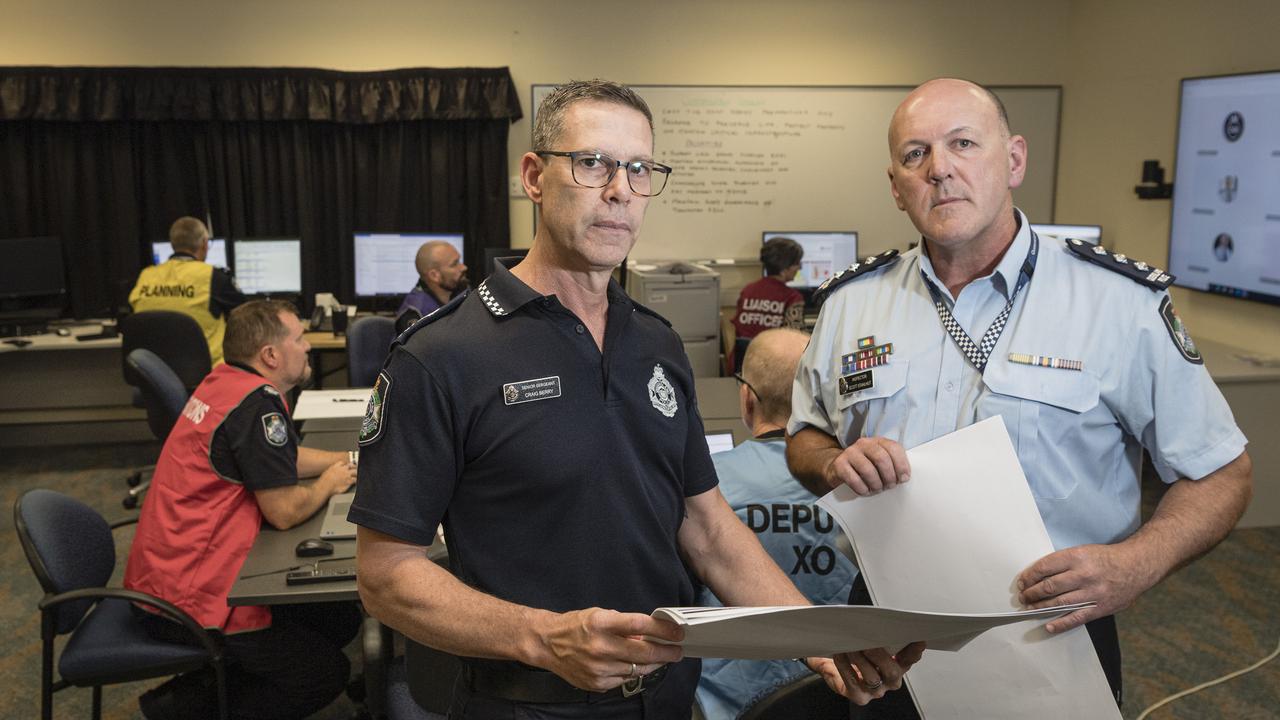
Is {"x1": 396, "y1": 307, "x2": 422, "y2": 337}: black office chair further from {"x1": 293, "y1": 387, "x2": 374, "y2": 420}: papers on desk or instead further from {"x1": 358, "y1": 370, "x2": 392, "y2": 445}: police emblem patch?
{"x1": 358, "y1": 370, "x2": 392, "y2": 445}: police emblem patch

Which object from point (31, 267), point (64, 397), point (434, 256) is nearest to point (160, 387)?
point (434, 256)

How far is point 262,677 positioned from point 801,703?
1530 millimetres

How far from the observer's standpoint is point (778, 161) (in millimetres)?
6684

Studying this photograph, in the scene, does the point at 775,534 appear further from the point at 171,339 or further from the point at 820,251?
the point at 820,251

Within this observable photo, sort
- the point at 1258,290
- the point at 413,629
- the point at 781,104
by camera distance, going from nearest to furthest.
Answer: the point at 413,629, the point at 1258,290, the point at 781,104

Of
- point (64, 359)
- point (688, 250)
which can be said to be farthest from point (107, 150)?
point (688, 250)

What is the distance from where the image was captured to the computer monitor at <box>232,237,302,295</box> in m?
5.95

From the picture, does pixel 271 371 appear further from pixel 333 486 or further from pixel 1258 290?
pixel 1258 290

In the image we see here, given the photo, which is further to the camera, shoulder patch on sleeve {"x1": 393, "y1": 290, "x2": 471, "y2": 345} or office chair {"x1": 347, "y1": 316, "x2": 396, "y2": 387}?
office chair {"x1": 347, "y1": 316, "x2": 396, "y2": 387}

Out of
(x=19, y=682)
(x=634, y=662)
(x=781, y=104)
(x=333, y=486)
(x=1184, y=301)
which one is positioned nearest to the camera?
(x=634, y=662)

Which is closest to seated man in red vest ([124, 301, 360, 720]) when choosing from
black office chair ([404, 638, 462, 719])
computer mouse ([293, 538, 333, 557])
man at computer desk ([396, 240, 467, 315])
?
computer mouse ([293, 538, 333, 557])

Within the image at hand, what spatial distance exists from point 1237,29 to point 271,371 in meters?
4.97

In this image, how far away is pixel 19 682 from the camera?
3.16 m

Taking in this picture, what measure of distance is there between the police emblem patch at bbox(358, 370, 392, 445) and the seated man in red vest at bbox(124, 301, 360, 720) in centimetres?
143
